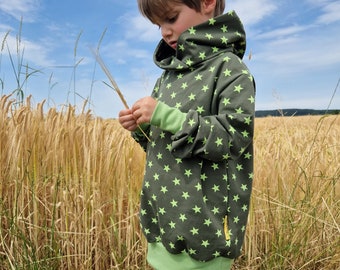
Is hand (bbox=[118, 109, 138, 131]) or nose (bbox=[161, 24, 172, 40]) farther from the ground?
nose (bbox=[161, 24, 172, 40])

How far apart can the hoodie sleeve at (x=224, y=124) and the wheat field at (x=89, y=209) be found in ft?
2.48

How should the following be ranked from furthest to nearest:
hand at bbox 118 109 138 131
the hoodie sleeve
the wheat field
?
the wheat field, hand at bbox 118 109 138 131, the hoodie sleeve

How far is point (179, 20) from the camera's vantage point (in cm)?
110

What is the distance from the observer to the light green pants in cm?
107

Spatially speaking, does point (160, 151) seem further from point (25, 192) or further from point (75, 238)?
point (25, 192)

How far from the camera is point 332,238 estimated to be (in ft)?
6.31

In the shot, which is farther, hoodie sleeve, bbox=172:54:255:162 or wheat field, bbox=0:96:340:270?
wheat field, bbox=0:96:340:270

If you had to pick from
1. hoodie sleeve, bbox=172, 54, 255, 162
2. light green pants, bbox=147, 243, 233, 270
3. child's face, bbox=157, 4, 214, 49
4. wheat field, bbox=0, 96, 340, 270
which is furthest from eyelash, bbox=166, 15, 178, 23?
wheat field, bbox=0, 96, 340, 270

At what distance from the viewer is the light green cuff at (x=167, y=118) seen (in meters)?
1.00

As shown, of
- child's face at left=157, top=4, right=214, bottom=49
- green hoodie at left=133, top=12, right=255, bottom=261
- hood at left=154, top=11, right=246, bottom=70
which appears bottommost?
green hoodie at left=133, top=12, right=255, bottom=261

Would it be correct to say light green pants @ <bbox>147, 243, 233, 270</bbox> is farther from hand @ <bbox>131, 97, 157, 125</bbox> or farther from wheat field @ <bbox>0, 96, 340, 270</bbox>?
wheat field @ <bbox>0, 96, 340, 270</bbox>

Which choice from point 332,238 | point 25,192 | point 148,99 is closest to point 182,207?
point 148,99

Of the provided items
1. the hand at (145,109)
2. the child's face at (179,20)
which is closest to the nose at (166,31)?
the child's face at (179,20)

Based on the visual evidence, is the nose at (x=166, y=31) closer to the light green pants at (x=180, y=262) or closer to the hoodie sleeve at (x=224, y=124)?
the hoodie sleeve at (x=224, y=124)
